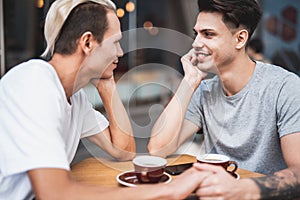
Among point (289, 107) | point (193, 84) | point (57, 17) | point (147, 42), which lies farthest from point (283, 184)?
point (147, 42)

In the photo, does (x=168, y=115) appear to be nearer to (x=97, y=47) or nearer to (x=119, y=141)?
(x=119, y=141)

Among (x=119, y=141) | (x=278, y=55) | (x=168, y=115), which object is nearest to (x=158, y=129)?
(x=168, y=115)

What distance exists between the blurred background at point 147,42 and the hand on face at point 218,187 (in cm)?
71

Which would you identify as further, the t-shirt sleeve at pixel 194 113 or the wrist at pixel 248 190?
the t-shirt sleeve at pixel 194 113

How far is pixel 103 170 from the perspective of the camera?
1624mm

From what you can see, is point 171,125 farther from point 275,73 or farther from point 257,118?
point 275,73

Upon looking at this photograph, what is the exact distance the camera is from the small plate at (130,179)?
137cm

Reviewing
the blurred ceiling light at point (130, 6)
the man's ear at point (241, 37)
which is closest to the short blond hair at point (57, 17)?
the man's ear at point (241, 37)

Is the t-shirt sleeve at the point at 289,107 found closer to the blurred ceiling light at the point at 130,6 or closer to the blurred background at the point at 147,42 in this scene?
the blurred background at the point at 147,42

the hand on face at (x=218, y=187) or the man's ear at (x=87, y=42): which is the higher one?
the man's ear at (x=87, y=42)

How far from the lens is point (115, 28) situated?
4.99ft

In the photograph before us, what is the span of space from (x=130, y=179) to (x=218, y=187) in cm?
34

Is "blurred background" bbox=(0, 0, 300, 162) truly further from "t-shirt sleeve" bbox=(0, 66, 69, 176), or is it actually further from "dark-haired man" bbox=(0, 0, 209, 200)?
"t-shirt sleeve" bbox=(0, 66, 69, 176)

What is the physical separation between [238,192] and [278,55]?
5.05 metres
